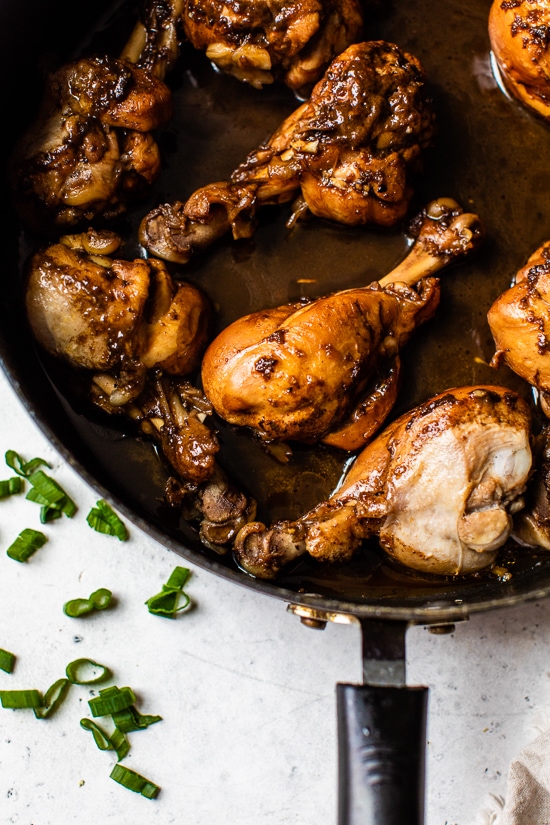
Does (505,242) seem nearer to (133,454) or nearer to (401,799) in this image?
(133,454)

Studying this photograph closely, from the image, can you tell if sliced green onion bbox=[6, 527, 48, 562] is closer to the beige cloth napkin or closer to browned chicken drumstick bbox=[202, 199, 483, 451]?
browned chicken drumstick bbox=[202, 199, 483, 451]

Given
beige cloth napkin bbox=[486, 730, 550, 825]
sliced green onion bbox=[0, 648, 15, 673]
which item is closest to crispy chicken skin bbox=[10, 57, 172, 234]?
sliced green onion bbox=[0, 648, 15, 673]

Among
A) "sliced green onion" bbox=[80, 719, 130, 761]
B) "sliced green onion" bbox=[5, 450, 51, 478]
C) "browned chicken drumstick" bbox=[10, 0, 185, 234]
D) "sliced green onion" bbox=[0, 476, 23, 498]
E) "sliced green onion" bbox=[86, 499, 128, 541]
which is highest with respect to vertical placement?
"browned chicken drumstick" bbox=[10, 0, 185, 234]

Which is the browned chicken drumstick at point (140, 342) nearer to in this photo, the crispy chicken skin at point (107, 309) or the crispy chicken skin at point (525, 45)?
the crispy chicken skin at point (107, 309)

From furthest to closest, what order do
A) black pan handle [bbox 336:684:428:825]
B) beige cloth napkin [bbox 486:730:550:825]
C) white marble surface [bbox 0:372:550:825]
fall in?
white marble surface [bbox 0:372:550:825]
beige cloth napkin [bbox 486:730:550:825]
black pan handle [bbox 336:684:428:825]

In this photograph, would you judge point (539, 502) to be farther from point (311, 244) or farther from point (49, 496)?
Result: point (49, 496)

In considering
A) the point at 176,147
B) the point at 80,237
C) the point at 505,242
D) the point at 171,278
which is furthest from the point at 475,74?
the point at 80,237

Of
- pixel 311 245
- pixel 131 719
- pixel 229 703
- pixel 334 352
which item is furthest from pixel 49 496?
pixel 311 245
